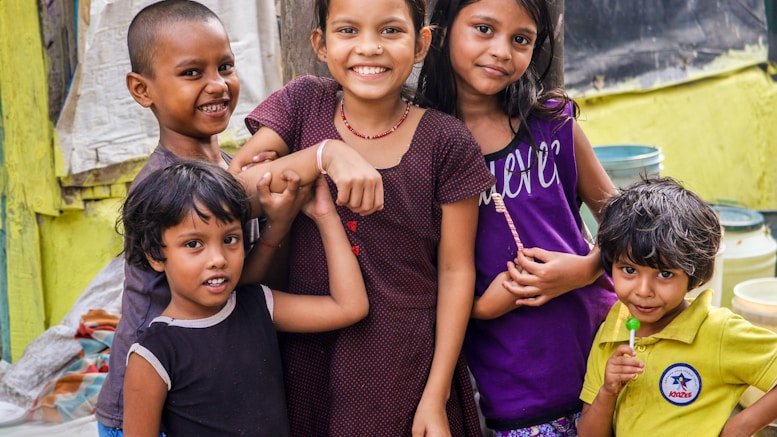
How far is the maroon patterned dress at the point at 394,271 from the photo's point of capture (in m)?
2.19

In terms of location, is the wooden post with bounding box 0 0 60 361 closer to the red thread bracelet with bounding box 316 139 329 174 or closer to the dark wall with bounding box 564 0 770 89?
the dark wall with bounding box 564 0 770 89

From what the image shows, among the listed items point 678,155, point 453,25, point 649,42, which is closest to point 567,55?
point 649,42

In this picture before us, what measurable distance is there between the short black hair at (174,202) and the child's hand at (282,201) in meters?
0.05

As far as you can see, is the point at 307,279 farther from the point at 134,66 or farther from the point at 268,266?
the point at 134,66

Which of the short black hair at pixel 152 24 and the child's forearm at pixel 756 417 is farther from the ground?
the short black hair at pixel 152 24

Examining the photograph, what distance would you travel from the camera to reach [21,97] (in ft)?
15.8

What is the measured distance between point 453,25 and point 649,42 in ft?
12.7

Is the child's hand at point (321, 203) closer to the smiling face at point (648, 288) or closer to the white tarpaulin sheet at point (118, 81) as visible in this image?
the smiling face at point (648, 288)

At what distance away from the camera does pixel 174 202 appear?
6.92ft

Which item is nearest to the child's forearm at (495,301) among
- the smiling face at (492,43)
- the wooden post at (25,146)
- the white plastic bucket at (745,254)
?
the smiling face at (492,43)

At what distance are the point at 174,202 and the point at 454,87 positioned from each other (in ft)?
2.50

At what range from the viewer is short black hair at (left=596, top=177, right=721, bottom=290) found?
214 centimetres

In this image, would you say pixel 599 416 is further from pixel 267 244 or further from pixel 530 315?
pixel 267 244

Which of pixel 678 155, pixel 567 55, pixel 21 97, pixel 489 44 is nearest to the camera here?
pixel 489 44
